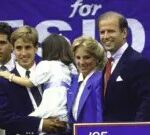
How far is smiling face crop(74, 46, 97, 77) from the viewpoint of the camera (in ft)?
13.2

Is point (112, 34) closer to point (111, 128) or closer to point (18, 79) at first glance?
point (18, 79)

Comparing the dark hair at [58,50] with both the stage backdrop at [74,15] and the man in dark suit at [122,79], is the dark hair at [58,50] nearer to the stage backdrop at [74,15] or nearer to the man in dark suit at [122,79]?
the man in dark suit at [122,79]

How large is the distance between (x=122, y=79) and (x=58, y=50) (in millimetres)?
473

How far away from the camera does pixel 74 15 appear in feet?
18.8

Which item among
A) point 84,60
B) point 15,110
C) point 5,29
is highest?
point 5,29

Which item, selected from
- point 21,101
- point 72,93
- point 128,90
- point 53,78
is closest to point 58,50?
point 53,78

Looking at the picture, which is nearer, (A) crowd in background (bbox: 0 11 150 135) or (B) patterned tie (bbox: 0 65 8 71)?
(A) crowd in background (bbox: 0 11 150 135)

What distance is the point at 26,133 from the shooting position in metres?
4.18

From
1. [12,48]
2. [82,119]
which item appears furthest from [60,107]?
[12,48]

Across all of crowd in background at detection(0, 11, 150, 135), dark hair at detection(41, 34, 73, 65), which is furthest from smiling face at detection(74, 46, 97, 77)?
dark hair at detection(41, 34, 73, 65)

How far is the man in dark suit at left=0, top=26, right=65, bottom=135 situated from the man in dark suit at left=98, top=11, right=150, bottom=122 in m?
0.37

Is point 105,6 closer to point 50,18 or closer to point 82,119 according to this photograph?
point 50,18

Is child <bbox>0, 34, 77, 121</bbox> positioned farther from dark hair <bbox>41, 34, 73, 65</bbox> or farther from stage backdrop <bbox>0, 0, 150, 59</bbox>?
stage backdrop <bbox>0, 0, 150, 59</bbox>

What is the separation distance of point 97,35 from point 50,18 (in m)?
0.43
